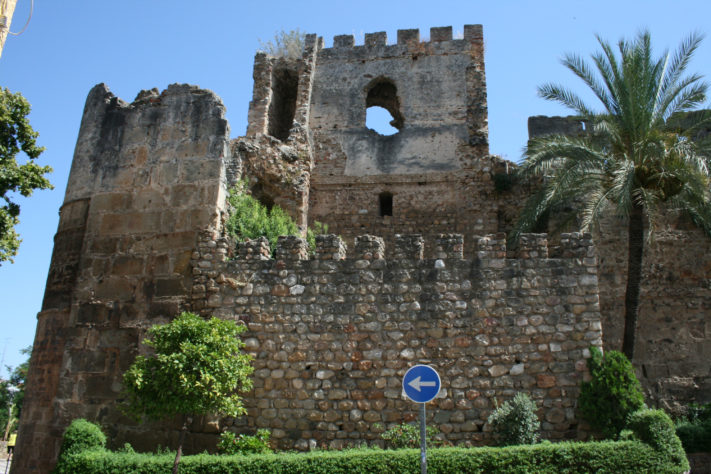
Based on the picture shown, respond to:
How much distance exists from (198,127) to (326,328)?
4.41 m

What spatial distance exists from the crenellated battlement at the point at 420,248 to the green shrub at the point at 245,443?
2.73m

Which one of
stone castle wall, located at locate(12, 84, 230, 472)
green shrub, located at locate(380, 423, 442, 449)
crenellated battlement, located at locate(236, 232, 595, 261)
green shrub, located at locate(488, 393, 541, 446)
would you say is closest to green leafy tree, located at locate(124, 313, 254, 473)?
stone castle wall, located at locate(12, 84, 230, 472)

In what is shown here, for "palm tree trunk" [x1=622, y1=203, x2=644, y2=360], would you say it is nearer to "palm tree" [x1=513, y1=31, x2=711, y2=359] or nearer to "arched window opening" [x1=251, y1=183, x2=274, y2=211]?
"palm tree" [x1=513, y1=31, x2=711, y2=359]

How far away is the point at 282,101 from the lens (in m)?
18.4

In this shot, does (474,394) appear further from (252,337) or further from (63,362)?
(63,362)

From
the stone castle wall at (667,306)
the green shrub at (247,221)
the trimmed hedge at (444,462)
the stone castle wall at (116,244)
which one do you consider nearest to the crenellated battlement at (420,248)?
the green shrub at (247,221)

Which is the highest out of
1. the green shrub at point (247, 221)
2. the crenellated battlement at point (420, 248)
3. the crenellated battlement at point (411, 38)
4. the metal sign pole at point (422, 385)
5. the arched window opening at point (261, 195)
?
the crenellated battlement at point (411, 38)

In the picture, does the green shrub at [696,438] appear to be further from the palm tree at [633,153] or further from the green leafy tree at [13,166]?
the green leafy tree at [13,166]

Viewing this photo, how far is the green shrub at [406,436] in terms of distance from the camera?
27.6ft

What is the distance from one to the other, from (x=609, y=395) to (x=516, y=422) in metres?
1.35

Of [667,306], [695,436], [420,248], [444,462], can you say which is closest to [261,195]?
[420,248]

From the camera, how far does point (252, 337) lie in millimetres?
9391

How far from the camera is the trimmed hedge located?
7586 millimetres

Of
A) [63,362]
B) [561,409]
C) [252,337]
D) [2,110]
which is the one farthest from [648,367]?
[2,110]
